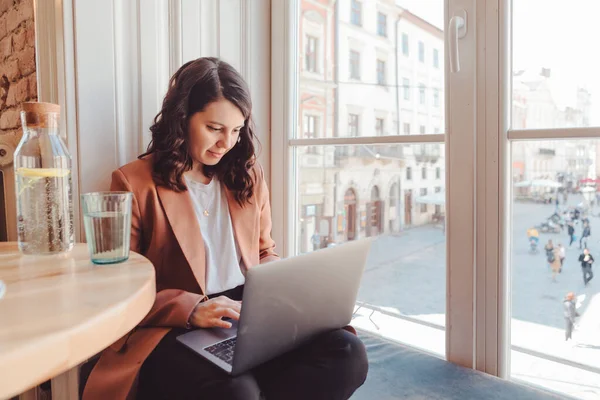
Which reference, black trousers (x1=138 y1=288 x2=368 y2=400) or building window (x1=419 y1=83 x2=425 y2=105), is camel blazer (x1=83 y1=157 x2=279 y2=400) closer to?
black trousers (x1=138 y1=288 x2=368 y2=400)

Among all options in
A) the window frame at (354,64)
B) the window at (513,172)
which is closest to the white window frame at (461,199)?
the window at (513,172)

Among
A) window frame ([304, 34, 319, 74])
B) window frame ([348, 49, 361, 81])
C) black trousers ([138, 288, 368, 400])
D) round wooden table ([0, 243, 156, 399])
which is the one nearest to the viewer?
round wooden table ([0, 243, 156, 399])

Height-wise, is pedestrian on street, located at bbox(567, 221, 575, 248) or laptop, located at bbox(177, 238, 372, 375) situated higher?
pedestrian on street, located at bbox(567, 221, 575, 248)

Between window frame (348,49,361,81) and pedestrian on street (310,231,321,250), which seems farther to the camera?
pedestrian on street (310,231,321,250)

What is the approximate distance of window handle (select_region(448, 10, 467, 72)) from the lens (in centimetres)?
122

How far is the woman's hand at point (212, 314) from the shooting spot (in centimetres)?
102

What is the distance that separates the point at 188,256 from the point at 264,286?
407 mm

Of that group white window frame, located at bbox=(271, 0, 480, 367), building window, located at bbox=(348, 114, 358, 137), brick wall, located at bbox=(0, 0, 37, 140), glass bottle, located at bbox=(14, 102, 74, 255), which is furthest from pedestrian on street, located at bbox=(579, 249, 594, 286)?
brick wall, located at bbox=(0, 0, 37, 140)

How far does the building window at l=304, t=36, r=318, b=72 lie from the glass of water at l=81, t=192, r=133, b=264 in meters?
1.11

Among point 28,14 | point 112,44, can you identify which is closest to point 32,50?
A: point 28,14

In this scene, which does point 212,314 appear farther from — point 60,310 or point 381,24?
point 381,24

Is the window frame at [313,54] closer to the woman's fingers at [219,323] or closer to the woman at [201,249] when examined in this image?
the woman at [201,249]

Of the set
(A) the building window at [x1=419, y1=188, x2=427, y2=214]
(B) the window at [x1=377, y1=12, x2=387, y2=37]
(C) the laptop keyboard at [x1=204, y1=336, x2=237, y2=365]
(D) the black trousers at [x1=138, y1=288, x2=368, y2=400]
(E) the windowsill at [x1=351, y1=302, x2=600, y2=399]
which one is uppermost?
(B) the window at [x1=377, y1=12, x2=387, y2=37]

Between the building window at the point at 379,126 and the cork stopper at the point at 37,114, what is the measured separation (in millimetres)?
1012
